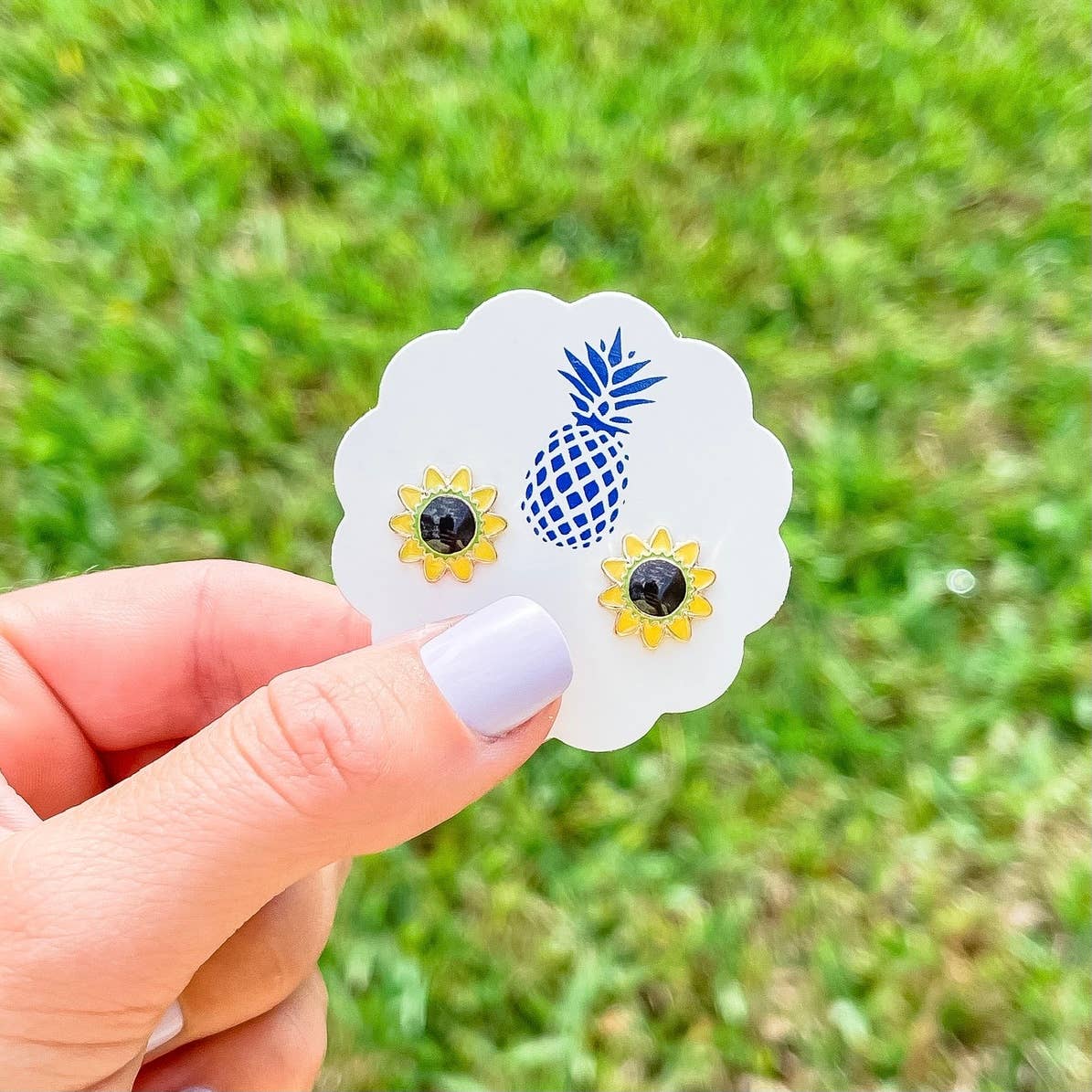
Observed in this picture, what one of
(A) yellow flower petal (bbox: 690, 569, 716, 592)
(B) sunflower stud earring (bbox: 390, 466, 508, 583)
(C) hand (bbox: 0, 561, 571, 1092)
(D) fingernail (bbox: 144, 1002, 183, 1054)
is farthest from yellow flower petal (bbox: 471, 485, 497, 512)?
(D) fingernail (bbox: 144, 1002, 183, 1054)

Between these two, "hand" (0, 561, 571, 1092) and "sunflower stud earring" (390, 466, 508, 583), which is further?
"sunflower stud earring" (390, 466, 508, 583)

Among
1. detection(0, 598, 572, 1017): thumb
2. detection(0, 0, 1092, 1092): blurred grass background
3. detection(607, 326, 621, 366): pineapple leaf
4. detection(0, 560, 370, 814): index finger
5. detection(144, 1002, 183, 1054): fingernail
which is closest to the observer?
detection(0, 598, 572, 1017): thumb

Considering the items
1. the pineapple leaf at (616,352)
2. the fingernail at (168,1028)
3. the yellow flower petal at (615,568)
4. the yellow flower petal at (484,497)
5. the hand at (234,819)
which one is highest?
the pineapple leaf at (616,352)

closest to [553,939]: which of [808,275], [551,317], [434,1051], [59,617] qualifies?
[434,1051]

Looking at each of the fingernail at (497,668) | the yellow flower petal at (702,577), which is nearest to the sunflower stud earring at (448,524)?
the fingernail at (497,668)

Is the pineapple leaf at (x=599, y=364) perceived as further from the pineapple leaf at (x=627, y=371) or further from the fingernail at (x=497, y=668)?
the fingernail at (x=497, y=668)

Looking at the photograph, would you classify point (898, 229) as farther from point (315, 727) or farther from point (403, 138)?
point (315, 727)

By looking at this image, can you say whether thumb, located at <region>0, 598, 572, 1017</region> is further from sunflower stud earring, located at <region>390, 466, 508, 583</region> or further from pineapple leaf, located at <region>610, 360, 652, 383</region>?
pineapple leaf, located at <region>610, 360, 652, 383</region>
